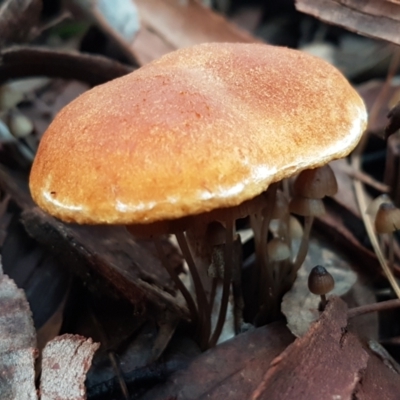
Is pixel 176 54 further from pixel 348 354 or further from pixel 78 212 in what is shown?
pixel 348 354

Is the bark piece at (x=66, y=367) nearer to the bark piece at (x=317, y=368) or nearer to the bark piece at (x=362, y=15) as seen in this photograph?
the bark piece at (x=317, y=368)

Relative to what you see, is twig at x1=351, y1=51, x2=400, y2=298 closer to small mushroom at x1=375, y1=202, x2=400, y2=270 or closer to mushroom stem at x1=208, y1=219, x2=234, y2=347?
small mushroom at x1=375, y1=202, x2=400, y2=270

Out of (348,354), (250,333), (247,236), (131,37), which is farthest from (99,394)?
(131,37)

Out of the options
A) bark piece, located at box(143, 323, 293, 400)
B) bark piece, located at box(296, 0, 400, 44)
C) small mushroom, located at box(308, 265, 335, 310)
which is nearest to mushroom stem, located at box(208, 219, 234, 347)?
bark piece, located at box(143, 323, 293, 400)

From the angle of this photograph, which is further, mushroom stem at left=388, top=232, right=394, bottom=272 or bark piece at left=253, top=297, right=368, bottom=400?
mushroom stem at left=388, top=232, right=394, bottom=272

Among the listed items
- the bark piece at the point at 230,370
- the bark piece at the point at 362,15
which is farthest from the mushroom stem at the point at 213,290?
the bark piece at the point at 362,15

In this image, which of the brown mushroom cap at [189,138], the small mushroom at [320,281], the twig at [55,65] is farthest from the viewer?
the twig at [55,65]
